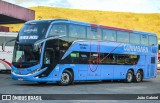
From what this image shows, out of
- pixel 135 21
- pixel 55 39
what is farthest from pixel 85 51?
pixel 135 21

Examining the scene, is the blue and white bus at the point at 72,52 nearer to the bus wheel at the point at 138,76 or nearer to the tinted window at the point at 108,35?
the tinted window at the point at 108,35

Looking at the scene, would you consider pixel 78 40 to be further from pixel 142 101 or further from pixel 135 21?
pixel 135 21

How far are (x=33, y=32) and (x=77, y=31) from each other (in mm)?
2513

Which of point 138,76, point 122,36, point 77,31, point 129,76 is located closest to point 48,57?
point 77,31

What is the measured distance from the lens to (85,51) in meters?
22.6

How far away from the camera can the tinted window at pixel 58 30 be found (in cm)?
2063

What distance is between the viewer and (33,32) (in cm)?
2067

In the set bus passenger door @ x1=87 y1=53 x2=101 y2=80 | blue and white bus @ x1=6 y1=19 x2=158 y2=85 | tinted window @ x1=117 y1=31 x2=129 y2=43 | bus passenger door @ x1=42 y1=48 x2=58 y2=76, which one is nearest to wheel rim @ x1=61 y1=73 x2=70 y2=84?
blue and white bus @ x1=6 y1=19 x2=158 y2=85

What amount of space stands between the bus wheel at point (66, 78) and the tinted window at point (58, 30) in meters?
2.03

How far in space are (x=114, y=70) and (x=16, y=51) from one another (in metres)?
6.55

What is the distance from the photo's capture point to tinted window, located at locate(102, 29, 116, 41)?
24047 millimetres

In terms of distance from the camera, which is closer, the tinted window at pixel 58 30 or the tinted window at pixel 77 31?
the tinted window at pixel 58 30

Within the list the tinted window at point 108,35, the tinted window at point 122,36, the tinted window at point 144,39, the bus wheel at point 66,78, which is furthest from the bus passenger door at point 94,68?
the tinted window at point 144,39

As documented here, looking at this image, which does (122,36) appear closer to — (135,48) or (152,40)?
(135,48)
